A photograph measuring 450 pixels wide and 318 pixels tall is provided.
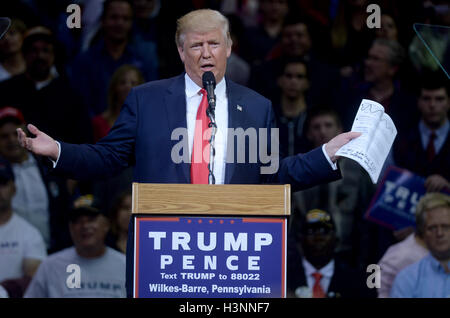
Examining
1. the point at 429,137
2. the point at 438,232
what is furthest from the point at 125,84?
the point at 438,232

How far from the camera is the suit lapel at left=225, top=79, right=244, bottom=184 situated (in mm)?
3006

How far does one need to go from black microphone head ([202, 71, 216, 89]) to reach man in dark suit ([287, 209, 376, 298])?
2.26m

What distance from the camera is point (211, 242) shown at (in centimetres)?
270

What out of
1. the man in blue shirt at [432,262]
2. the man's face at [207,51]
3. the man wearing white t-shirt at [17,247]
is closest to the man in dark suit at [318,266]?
the man in blue shirt at [432,262]

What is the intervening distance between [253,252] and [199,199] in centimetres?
25

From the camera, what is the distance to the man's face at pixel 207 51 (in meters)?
3.04

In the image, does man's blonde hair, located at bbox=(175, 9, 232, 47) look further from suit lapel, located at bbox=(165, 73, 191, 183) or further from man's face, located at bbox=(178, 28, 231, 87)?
suit lapel, located at bbox=(165, 73, 191, 183)

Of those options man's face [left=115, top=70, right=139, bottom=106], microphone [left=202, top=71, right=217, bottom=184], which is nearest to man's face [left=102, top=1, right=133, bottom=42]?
man's face [left=115, top=70, right=139, bottom=106]

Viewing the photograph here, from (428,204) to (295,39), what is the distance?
60.7 inches

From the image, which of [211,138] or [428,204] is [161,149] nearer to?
[211,138]

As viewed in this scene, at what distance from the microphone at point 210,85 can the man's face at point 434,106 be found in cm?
284
